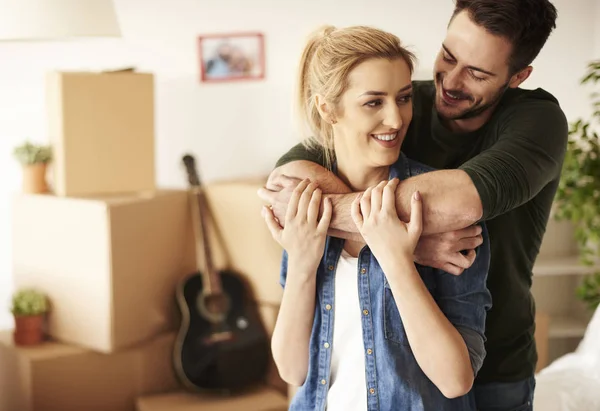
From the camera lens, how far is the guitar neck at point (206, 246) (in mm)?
3188

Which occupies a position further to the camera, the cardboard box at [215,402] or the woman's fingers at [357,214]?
the cardboard box at [215,402]

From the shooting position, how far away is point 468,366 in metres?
1.13

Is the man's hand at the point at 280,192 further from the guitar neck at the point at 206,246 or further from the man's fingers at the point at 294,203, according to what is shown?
the guitar neck at the point at 206,246

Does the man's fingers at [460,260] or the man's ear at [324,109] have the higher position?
the man's ear at [324,109]

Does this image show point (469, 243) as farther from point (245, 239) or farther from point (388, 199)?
point (245, 239)

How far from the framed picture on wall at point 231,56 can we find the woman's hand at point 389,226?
2587 millimetres

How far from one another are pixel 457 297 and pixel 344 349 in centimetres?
19

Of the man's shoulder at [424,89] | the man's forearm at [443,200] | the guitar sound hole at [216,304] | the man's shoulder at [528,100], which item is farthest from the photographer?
the guitar sound hole at [216,304]

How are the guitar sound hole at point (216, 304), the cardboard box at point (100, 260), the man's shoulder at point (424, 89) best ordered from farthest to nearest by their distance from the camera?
the guitar sound hole at point (216, 304)
the cardboard box at point (100, 260)
the man's shoulder at point (424, 89)

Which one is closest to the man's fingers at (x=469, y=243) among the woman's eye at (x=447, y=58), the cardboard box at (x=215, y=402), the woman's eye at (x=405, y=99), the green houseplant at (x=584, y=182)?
the woman's eye at (x=405, y=99)

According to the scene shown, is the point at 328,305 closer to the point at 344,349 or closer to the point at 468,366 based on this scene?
the point at 344,349

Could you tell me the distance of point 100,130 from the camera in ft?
9.70

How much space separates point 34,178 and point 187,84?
2.87 feet

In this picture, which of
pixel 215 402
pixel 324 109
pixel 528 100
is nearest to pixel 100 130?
pixel 215 402
